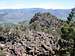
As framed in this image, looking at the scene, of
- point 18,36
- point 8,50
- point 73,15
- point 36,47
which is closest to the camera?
point 8,50

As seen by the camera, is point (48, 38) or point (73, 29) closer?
point (73, 29)

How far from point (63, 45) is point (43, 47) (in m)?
6.22

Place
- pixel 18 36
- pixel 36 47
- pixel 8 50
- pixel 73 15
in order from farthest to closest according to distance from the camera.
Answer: pixel 73 15, pixel 18 36, pixel 36 47, pixel 8 50

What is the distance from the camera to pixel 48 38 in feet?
211

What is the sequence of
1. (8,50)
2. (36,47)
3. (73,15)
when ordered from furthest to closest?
(73,15)
(36,47)
(8,50)

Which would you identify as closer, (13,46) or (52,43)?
(13,46)

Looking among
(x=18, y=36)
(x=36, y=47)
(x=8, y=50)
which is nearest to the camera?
(x=8, y=50)

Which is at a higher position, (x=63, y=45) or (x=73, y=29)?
(x=73, y=29)

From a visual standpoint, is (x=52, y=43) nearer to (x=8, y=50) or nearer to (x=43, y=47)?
(x=43, y=47)

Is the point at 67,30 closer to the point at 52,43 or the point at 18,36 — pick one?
the point at 52,43

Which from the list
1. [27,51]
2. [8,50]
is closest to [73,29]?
[27,51]

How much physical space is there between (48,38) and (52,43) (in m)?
2.23

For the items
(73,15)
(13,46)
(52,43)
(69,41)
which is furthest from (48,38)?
(73,15)

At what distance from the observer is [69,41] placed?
59.2 m
